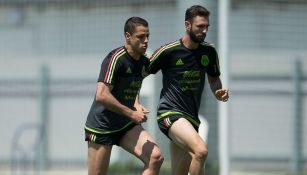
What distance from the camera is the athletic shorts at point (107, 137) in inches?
392

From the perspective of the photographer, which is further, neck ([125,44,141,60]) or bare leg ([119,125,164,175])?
neck ([125,44,141,60])

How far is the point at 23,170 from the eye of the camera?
57.1 ft

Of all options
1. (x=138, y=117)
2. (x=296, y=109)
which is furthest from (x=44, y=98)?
(x=138, y=117)

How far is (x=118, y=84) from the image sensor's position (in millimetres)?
9875

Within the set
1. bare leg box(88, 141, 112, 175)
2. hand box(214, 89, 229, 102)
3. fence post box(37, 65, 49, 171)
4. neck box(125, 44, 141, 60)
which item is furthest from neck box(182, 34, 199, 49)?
fence post box(37, 65, 49, 171)

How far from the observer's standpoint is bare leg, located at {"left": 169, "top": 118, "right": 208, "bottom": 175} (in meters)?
9.88

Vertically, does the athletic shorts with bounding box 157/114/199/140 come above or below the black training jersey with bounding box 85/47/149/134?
below

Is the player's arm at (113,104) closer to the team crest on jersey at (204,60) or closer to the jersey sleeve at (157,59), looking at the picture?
the jersey sleeve at (157,59)

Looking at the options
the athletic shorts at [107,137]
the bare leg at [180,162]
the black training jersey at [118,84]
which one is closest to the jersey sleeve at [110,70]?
the black training jersey at [118,84]

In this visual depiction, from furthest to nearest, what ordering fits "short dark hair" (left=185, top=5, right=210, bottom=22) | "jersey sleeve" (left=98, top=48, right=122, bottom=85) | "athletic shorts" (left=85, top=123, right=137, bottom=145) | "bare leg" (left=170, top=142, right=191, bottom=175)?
1. "bare leg" (left=170, top=142, right=191, bottom=175)
2. "short dark hair" (left=185, top=5, right=210, bottom=22)
3. "athletic shorts" (left=85, top=123, right=137, bottom=145)
4. "jersey sleeve" (left=98, top=48, right=122, bottom=85)

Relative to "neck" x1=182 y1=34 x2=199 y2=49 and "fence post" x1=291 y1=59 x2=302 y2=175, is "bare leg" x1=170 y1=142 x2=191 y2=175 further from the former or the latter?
"fence post" x1=291 y1=59 x2=302 y2=175

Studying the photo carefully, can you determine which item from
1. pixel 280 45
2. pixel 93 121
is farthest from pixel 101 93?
pixel 280 45

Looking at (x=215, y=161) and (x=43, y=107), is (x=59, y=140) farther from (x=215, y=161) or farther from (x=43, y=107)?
(x=215, y=161)

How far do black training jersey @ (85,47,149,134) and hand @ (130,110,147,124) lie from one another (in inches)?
14.8
